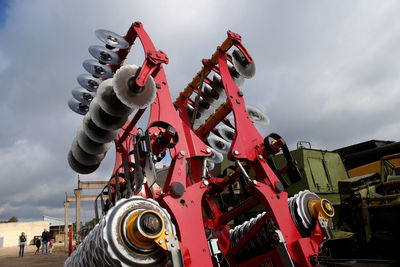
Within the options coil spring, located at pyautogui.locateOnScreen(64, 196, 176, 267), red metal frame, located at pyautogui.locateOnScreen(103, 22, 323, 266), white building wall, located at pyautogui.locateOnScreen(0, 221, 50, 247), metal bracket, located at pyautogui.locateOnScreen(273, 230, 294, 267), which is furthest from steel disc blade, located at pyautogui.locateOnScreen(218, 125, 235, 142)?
white building wall, located at pyautogui.locateOnScreen(0, 221, 50, 247)

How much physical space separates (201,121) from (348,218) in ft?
15.6

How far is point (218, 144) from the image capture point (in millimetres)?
5875

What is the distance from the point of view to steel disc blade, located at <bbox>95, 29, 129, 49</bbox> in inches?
187

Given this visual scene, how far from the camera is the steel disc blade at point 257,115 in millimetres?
5078

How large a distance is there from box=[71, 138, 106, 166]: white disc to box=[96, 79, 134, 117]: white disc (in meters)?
1.87

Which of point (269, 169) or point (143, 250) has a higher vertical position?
point (269, 169)

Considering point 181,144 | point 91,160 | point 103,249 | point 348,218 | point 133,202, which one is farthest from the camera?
point 348,218

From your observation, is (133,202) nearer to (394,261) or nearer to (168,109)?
(168,109)

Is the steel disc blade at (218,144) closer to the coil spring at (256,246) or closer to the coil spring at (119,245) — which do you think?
the coil spring at (256,246)

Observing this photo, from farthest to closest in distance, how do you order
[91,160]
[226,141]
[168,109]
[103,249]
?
[226,141]
[91,160]
[168,109]
[103,249]

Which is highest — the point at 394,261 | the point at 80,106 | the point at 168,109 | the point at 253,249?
the point at 80,106

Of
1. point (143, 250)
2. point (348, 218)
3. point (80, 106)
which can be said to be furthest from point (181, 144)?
point (348, 218)

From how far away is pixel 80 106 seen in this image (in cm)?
574

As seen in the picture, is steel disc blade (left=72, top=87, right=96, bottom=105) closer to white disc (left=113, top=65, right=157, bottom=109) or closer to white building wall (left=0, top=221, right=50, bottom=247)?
white disc (left=113, top=65, right=157, bottom=109)
